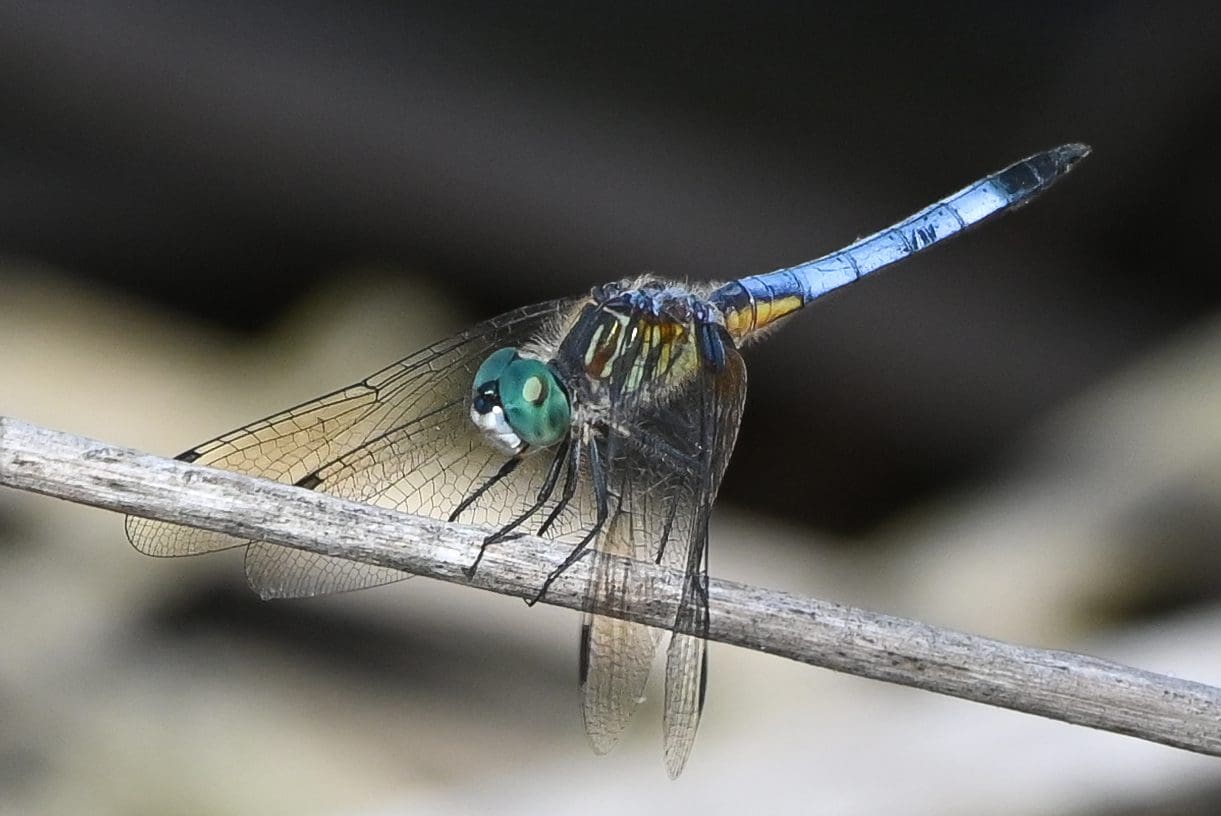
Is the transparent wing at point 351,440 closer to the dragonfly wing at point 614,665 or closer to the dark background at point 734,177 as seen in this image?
the dragonfly wing at point 614,665

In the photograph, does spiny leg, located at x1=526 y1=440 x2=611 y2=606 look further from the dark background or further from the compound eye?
the dark background

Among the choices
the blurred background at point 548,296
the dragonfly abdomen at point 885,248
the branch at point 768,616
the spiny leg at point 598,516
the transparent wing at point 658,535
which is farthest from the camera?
the blurred background at point 548,296

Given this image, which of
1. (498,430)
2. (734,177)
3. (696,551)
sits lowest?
(696,551)

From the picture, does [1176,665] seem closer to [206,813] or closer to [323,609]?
[323,609]

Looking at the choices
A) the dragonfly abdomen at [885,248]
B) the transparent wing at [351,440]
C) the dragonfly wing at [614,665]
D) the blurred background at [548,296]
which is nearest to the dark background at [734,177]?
the blurred background at [548,296]

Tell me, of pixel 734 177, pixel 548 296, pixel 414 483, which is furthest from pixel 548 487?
pixel 734 177

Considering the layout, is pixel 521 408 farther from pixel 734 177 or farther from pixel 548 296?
pixel 734 177

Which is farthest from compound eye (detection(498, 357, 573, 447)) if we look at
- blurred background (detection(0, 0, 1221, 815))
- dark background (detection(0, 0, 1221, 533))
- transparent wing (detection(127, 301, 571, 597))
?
dark background (detection(0, 0, 1221, 533))
